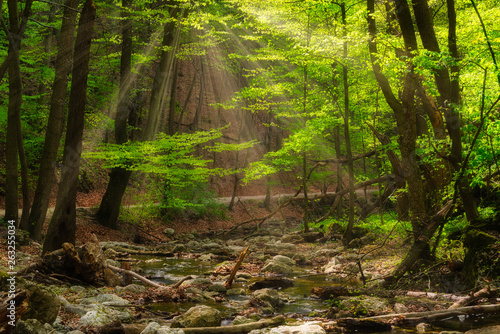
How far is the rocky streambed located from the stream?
17mm

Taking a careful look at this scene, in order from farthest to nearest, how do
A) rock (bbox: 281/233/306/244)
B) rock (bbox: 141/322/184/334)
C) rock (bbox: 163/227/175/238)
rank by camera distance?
1. rock (bbox: 163/227/175/238)
2. rock (bbox: 281/233/306/244)
3. rock (bbox: 141/322/184/334)

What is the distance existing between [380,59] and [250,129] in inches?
999

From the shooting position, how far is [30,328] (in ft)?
12.2

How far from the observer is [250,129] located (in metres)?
32.5

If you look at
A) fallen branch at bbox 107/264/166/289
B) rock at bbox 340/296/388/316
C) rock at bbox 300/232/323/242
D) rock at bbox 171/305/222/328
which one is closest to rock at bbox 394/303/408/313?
rock at bbox 340/296/388/316

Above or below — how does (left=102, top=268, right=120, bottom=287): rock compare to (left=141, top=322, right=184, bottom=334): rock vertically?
below

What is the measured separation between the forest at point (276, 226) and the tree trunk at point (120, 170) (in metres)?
0.06

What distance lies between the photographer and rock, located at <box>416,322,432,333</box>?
4.92 metres

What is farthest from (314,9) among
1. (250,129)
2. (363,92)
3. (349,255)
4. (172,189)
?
(250,129)

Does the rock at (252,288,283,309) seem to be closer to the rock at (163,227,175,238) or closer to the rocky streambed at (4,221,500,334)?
the rocky streambed at (4,221,500,334)

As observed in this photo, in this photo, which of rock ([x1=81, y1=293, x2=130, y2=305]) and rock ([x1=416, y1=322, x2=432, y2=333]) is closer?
rock ([x1=416, y1=322, x2=432, y2=333])

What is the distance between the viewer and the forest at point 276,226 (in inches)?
213

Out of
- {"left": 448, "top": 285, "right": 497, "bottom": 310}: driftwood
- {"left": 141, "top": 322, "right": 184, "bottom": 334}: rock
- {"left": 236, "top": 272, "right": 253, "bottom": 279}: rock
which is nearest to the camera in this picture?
{"left": 141, "top": 322, "right": 184, "bottom": 334}: rock

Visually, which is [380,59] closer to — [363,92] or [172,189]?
[363,92]
